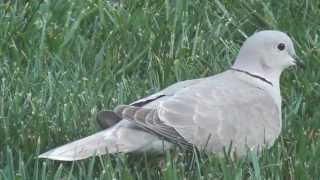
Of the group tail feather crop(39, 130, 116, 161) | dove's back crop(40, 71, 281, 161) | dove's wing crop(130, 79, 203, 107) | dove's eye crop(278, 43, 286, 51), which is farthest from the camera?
dove's eye crop(278, 43, 286, 51)

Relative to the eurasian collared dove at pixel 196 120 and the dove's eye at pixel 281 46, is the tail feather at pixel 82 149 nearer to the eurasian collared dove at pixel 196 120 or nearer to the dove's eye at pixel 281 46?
the eurasian collared dove at pixel 196 120

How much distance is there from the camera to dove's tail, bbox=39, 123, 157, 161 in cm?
405

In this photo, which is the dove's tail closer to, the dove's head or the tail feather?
the tail feather

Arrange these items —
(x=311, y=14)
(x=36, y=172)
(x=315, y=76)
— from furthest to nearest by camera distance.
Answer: (x=311, y=14), (x=315, y=76), (x=36, y=172)

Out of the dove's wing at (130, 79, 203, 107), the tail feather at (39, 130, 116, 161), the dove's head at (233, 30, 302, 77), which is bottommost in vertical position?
the tail feather at (39, 130, 116, 161)

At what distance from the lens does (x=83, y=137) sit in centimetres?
449

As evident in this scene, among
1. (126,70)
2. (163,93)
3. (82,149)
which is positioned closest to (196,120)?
(163,93)

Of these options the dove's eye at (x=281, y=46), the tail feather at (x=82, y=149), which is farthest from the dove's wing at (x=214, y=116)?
the dove's eye at (x=281, y=46)

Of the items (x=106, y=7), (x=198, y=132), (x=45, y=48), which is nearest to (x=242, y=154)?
(x=198, y=132)

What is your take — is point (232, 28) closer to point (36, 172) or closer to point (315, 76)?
point (315, 76)

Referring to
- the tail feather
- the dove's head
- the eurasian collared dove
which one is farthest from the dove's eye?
the tail feather

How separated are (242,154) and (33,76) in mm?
1209

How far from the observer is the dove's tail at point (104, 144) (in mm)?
4055

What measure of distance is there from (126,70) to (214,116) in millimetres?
1078
